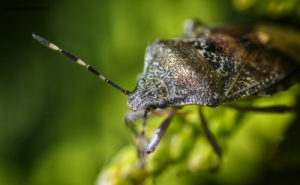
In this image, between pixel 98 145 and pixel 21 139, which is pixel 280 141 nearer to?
pixel 98 145

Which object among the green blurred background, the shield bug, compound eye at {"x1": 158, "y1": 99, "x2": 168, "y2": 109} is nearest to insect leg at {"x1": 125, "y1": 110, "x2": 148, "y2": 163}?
the shield bug

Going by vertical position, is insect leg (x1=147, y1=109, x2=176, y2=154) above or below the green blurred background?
below

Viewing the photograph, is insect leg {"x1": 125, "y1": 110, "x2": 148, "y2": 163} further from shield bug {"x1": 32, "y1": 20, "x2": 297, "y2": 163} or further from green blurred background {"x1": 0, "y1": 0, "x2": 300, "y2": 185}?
green blurred background {"x1": 0, "y1": 0, "x2": 300, "y2": 185}

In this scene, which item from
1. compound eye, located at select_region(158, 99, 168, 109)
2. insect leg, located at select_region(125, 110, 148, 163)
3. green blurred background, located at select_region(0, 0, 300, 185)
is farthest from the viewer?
green blurred background, located at select_region(0, 0, 300, 185)

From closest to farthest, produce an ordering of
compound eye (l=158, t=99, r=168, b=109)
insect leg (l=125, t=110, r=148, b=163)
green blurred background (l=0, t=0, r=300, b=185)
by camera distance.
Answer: compound eye (l=158, t=99, r=168, b=109) → insect leg (l=125, t=110, r=148, b=163) → green blurred background (l=0, t=0, r=300, b=185)

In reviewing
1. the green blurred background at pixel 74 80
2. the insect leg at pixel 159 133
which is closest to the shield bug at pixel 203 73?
the insect leg at pixel 159 133

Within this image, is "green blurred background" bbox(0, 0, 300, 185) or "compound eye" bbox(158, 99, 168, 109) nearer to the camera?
"compound eye" bbox(158, 99, 168, 109)
